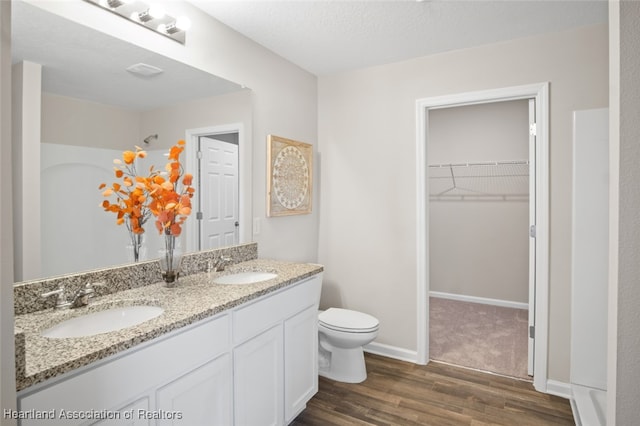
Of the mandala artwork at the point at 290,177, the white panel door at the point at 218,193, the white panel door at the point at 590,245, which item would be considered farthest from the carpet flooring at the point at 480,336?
the white panel door at the point at 218,193

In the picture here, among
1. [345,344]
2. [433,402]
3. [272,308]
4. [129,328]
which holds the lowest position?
[433,402]

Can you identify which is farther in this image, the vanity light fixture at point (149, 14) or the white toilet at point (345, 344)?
the white toilet at point (345, 344)

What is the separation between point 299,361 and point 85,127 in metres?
1.60

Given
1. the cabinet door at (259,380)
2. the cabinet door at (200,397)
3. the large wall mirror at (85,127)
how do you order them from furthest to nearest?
the cabinet door at (259,380), the large wall mirror at (85,127), the cabinet door at (200,397)

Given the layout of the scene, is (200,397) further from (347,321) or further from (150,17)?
(150,17)

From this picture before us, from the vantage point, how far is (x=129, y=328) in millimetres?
1201

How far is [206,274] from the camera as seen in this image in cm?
209

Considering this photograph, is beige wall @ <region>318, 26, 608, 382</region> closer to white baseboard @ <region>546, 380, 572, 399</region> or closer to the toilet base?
white baseboard @ <region>546, 380, 572, 399</region>

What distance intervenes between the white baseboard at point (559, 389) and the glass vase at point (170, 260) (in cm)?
249

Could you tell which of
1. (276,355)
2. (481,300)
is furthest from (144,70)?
(481,300)

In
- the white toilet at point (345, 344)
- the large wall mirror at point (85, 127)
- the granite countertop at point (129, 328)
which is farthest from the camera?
the white toilet at point (345, 344)

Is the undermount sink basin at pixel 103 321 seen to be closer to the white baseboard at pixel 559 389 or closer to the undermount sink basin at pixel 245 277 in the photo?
the undermount sink basin at pixel 245 277

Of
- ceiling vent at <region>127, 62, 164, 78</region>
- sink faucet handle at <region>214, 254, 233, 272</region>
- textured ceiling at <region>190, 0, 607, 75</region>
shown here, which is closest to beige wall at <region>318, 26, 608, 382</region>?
textured ceiling at <region>190, 0, 607, 75</region>

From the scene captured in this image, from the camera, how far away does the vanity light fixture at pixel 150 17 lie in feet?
5.47
